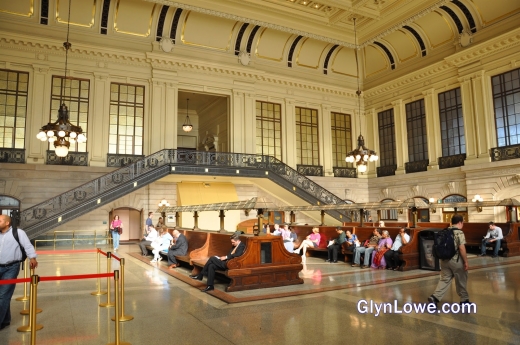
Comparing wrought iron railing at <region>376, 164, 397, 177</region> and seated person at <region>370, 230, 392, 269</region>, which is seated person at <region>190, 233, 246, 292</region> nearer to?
seated person at <region>370, 230, 392, 269</region>

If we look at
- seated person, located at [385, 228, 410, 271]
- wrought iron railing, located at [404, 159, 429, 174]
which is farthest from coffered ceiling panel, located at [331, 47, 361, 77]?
seated person, located at [385, 228, 410, 271]

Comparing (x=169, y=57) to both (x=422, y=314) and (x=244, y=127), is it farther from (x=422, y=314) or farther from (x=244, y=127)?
(x=422, y=314)

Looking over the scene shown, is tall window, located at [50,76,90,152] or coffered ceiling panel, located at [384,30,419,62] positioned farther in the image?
coffered ceiling panel, located at [384,30,419,62]

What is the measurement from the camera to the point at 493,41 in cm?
1808

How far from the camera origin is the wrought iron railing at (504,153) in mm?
17359

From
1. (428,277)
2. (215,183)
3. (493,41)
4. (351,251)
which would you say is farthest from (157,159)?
(493,41)

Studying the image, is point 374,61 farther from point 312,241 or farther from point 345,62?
point 312,241

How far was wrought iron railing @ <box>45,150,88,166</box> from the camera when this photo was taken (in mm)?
17458

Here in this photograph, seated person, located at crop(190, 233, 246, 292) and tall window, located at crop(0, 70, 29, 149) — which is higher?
tall window, located at crop(0, 70, 29, 149)

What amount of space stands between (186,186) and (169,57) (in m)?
6.52

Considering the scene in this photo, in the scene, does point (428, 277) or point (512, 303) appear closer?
point (512, 303)

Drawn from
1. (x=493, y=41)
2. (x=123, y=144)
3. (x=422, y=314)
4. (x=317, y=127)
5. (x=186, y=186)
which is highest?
(x=493, y=41)

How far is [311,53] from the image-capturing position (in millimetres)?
24000

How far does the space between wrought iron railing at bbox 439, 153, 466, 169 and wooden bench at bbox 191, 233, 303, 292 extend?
15.3m
